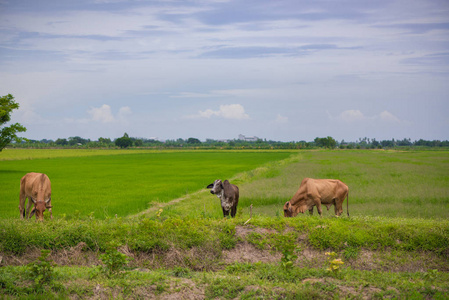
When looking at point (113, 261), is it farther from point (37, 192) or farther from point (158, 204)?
point (158, 204)

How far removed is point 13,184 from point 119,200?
11521mm

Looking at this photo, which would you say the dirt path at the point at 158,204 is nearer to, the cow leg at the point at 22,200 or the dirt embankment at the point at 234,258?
the cow leg at the point at 22,200

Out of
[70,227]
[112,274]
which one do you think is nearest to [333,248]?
[112,274]

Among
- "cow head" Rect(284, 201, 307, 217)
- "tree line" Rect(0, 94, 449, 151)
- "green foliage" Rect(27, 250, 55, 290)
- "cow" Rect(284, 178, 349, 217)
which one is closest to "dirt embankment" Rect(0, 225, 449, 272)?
"green foliage" Rect(27, 250, 55, 290)

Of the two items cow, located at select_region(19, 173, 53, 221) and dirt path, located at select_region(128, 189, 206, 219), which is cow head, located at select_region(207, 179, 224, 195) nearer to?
dirt path, located at select_region(128, 189, 206, 219)

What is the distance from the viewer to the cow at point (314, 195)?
10906mm

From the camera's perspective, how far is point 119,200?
714 inches

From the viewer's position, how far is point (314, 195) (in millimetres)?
10906

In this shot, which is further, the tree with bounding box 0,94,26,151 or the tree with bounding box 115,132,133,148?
the tree with bounding box 115,132,133,148

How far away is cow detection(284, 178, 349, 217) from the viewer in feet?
35.8

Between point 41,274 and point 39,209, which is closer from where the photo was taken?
point 41,274

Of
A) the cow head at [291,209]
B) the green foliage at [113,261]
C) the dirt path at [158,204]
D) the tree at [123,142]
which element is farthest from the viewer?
the tree at [123,142]

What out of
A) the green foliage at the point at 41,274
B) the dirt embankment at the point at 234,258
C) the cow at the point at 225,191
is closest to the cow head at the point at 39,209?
the dirt embankment at the point at 234,258

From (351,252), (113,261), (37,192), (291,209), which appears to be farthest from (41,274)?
(291,209)
